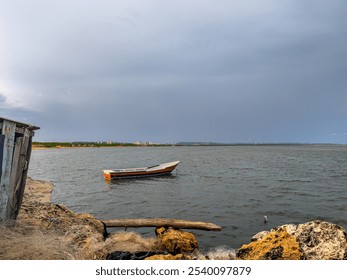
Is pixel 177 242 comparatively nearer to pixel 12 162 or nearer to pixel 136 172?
pixel 12 162

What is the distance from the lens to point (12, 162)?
8500mm

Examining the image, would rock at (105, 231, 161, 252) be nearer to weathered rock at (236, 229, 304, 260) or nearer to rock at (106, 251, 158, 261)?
rock at (106, 251, 158, 261)

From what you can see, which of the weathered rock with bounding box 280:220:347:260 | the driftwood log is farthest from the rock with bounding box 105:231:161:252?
the weathered rock with bounding box 280:220:347:260

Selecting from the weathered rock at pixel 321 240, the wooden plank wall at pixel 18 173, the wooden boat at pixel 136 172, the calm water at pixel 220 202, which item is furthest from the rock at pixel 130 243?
the wooden boat at pixel 136 172

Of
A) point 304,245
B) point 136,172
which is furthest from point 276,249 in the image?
point 136,172

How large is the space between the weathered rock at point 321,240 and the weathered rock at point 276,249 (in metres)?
0.47

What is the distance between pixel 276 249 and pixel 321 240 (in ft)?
4.79

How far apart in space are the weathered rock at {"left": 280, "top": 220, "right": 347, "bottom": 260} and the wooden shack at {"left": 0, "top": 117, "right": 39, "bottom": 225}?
8.48 metres

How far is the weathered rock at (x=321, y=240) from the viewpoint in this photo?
694cm

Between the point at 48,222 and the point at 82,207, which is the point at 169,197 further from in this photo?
the point at 48,222

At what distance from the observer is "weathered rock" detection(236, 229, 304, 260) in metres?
6.71

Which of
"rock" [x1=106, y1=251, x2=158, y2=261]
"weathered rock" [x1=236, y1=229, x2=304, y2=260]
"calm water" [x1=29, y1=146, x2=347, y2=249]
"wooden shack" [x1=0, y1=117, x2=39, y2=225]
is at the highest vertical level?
"wooden shack" [x1=0, y1=117, x2=39, y2=225]

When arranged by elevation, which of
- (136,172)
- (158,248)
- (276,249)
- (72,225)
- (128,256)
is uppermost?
(276,249)

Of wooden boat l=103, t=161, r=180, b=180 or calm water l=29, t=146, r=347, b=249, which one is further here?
wooden boat l=103, t=161, r=180, b=180
